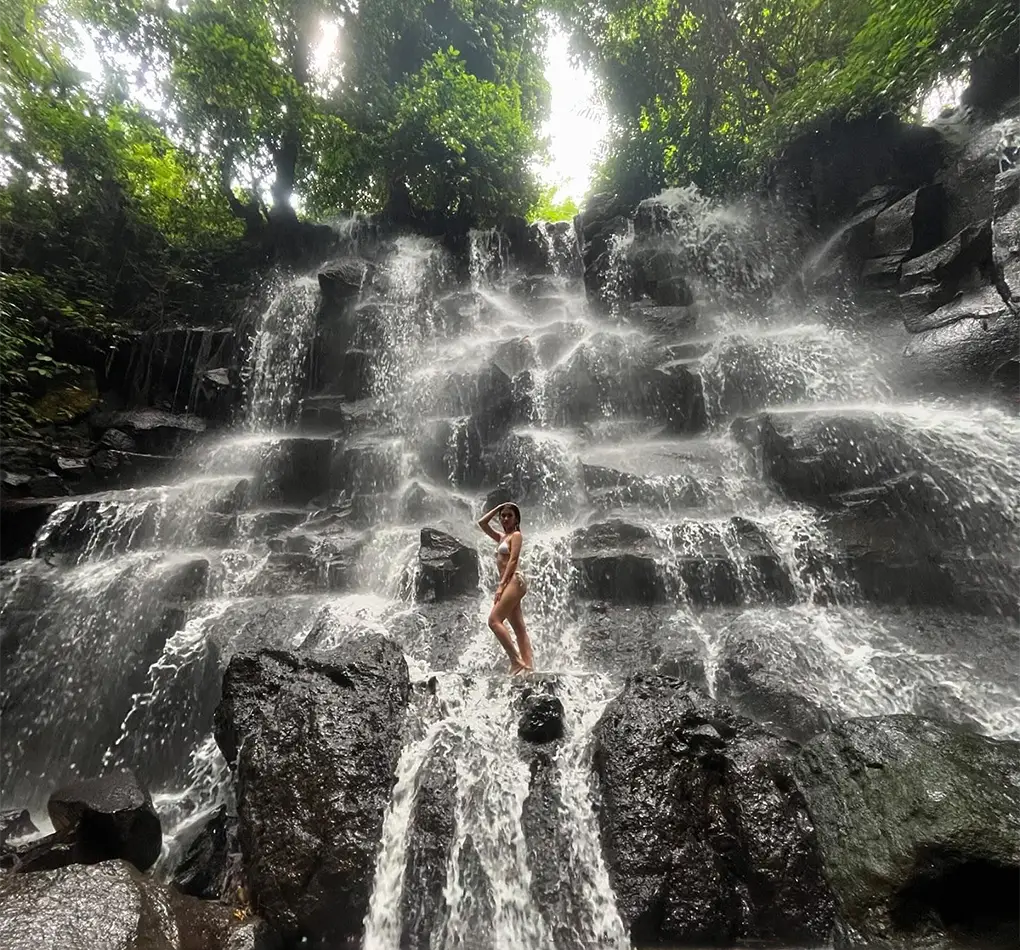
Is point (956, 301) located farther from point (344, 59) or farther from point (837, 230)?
point (344, 59)

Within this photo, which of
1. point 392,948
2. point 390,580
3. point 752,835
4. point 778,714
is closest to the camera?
point 392,948

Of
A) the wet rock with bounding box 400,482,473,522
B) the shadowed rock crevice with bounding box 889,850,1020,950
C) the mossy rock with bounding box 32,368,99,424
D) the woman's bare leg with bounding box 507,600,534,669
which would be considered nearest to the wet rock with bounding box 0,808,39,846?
the woman's bare leg with bounding box 507,600,534,669

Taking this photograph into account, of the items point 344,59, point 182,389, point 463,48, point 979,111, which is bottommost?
point 182,389

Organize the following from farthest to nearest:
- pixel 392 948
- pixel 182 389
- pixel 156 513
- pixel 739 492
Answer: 1. pixel 182 389
2. pixel 156 513
3. pixel 739 492
4. pixel 392 948

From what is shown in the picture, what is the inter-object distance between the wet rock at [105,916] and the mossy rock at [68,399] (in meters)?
11.5

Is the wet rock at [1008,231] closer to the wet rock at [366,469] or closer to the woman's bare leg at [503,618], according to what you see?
the woman's bare leg at [503,618]

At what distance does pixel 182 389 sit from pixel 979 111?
2047 centimetres

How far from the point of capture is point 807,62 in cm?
1518

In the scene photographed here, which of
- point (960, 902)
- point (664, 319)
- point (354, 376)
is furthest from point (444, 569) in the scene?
point (664, 319)

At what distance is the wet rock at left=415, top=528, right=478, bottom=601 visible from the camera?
7.71 metres

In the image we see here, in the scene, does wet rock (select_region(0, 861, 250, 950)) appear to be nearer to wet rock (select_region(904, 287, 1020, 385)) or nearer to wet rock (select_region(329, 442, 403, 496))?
wet rock (select_region(329, 442, 403, 496))

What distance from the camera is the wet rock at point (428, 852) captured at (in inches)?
143

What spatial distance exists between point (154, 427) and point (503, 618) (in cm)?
1130

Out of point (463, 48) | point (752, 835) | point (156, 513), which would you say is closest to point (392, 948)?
point (752, 835)
